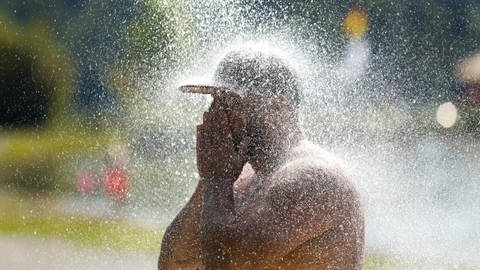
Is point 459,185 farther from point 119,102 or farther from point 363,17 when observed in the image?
point 119,102

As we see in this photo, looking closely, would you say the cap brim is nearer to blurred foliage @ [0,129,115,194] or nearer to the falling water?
the falling water

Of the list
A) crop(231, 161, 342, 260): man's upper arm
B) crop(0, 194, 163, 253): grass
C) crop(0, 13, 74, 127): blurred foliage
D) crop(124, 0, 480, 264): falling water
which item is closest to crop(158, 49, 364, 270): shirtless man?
crop(231, 161, 342, 260): man's upper arm

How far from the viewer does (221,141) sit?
3.58 m

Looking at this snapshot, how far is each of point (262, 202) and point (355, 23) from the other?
8379mm

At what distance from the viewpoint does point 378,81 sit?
10.4m

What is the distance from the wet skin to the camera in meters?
3.46

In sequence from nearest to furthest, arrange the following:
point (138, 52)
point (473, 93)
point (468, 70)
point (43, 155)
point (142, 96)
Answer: point (142, 96) < point (473, 93) < point (468, 70) < point (138, 52) < point (43, 155)

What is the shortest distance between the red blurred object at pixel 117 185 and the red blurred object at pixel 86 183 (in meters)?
0.25

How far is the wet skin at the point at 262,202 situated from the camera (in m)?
3.46

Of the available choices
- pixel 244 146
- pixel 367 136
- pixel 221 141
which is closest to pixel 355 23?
pixel 367 136

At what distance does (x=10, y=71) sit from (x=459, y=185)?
937 centimetres

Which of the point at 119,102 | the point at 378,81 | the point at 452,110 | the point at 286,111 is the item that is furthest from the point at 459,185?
the point at 286,111

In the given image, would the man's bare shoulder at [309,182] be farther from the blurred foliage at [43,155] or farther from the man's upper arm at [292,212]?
the blurred foliage at [43,155]

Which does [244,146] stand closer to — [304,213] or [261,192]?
[261,192]
